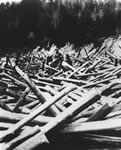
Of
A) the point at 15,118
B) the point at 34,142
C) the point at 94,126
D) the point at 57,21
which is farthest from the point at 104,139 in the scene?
the point at 57,21

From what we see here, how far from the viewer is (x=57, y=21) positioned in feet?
53.0

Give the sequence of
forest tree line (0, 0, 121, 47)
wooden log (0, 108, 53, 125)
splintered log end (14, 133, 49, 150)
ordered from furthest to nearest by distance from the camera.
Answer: forest tree line (0, 0, 121, 47) → wooden log (0, 108, 53, 125) → splintered log end (14, 133, 49, 150)

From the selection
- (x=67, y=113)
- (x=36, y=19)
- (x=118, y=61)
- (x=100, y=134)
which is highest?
(x=36, y=19)

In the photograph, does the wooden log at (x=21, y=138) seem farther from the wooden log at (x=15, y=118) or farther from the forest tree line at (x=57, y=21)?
the forest tree line at (x=57, y=21)

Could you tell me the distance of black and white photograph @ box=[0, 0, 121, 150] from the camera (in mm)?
2158

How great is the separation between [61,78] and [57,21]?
1222 cm

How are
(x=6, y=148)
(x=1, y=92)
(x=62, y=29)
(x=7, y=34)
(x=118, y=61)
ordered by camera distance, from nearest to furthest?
1. (x=6, y=148)
2. (x=1, y=92)
3. (x=118, y=61)
4. (x=62, y=29)
5. (x=7, y=34)

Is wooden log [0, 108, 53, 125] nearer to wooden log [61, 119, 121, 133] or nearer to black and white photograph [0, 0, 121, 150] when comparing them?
black and white photograph [0, 0, 121, 150]

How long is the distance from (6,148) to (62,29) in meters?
13.8

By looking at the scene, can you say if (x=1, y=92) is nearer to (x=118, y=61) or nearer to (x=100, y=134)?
(x=100, y=134)

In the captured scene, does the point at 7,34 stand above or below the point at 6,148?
above

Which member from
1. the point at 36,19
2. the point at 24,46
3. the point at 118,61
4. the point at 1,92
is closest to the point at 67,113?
the point at 1,92

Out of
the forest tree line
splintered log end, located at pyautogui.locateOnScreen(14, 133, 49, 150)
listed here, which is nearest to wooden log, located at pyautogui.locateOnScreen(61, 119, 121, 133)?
splintered log end, located at pyautogui.locateOnScreen(14, 133, 49, 150)

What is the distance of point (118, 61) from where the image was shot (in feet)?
19.8
